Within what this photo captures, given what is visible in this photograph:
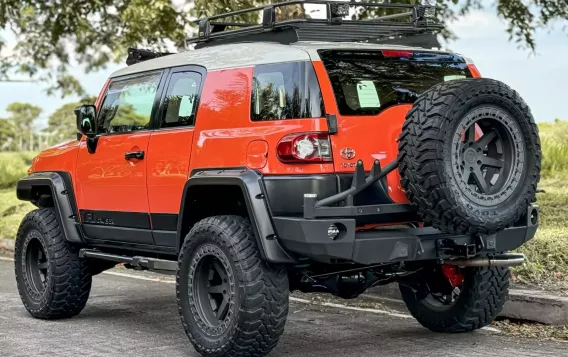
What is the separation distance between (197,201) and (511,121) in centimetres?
213

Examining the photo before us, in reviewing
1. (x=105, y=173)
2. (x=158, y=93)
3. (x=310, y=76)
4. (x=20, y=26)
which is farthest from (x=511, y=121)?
(x=20, y=26)

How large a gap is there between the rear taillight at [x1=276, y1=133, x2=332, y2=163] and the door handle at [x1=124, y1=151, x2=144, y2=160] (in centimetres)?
163

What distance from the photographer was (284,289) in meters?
5.88

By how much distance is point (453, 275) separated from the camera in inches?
275

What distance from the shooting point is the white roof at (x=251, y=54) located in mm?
5977

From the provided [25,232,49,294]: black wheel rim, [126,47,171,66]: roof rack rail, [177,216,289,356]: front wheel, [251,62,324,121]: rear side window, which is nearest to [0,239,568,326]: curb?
[177,216,289,356]: front wheel

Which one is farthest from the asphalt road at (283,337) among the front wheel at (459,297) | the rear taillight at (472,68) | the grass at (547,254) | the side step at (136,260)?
the rear taillight at (472,68)

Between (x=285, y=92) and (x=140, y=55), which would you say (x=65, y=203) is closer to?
(x=140, y=55)

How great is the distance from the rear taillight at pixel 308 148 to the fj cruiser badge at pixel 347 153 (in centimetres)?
8

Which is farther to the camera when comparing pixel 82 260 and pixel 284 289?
pixel 82 260

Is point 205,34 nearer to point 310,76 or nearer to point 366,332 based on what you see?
point 310,76

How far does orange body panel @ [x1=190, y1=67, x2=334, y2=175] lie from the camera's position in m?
5.71

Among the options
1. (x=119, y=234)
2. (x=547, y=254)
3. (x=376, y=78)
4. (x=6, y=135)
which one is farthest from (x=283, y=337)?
(x=6, y=135)

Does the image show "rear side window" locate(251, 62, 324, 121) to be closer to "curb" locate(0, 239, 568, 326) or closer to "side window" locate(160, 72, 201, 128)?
"side window" locate(160, 72, 201, 128)
